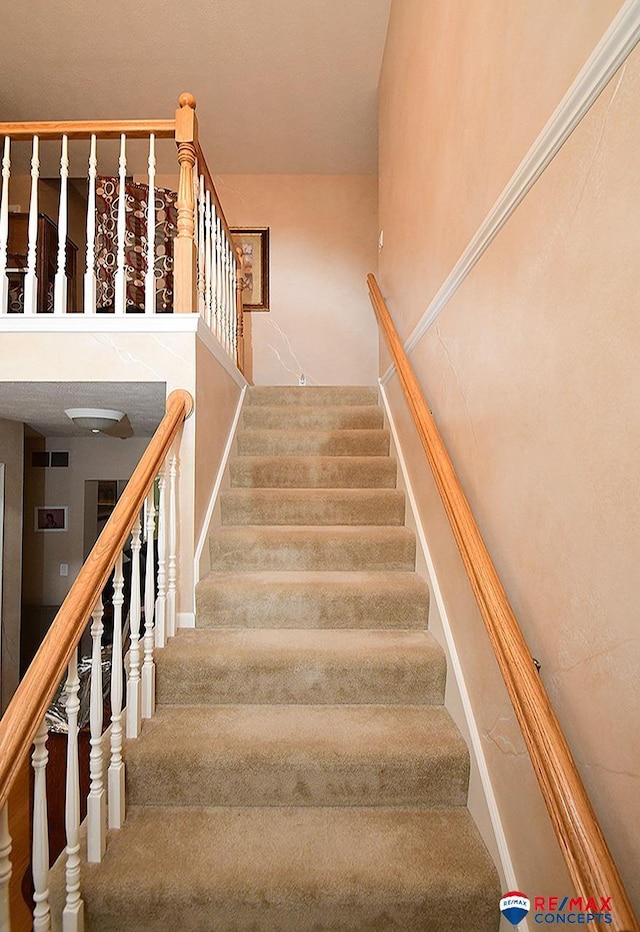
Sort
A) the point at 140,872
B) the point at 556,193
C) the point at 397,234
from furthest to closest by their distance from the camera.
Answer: the point at 397,234 → the point at 140,872 → the point at 556,193

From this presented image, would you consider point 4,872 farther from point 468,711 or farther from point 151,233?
point 151,233

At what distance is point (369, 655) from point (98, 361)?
61.8 inches

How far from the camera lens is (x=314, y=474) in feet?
9.48

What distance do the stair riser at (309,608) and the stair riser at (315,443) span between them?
1166 millimetres

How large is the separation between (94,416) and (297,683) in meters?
1.82

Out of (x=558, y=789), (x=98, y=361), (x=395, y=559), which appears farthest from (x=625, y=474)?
(x=98, y=361)

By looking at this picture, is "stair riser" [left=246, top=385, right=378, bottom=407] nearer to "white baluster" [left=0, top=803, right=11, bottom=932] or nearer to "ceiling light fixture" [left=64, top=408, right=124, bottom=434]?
"ceiling light fixture" [left=64, top=408, right=124, bottom=434]

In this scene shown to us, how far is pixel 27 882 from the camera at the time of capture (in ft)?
6.82

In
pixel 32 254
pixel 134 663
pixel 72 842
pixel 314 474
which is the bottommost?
pixel 72 842

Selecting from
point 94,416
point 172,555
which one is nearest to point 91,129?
point 94,416

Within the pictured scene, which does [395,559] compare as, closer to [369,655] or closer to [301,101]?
[369,655]

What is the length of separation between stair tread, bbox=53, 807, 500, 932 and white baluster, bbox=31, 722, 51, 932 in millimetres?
143

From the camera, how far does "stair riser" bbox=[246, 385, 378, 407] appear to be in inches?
143

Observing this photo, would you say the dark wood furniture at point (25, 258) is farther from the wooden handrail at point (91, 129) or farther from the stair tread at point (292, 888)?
the stair tread at point (292, 888)
